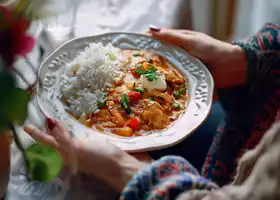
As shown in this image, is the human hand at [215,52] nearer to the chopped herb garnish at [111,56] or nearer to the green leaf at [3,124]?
the chopped herb garnish at [111,56]

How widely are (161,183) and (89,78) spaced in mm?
331

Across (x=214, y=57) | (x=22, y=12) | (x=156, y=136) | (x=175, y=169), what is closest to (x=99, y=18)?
(x=214, y=57)

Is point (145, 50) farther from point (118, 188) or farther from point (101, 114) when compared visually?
point (118, 188)

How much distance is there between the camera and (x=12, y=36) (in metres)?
0.36

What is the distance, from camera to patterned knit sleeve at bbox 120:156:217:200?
0.54m

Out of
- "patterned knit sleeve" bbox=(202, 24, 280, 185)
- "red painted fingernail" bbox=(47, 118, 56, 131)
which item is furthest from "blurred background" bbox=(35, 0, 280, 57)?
"patterned knit sleeve" bbox=(202, 24, 280, 185)

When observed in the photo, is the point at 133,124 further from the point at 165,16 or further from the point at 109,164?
the point at 165,16

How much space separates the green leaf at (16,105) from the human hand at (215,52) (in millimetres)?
597

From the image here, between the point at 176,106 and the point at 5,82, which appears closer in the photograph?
the point at 5,82

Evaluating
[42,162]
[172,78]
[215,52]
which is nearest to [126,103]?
[172,78]

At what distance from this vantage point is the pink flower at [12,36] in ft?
1.16

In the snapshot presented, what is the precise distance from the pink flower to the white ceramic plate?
27cm

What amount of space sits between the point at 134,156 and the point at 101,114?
11 cm

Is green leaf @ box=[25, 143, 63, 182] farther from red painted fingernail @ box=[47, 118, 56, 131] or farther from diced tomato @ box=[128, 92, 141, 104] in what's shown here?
diced tomato @ box=[128, 92, 141, 104]
